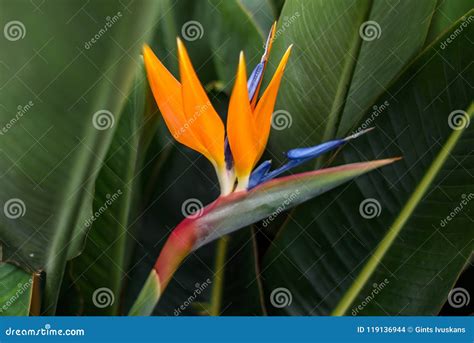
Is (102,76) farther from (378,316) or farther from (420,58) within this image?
(378,316)

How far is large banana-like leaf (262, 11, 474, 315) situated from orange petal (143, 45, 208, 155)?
30 cm

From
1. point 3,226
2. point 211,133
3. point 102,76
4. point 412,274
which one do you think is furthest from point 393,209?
point 3,226

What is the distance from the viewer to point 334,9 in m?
1.48

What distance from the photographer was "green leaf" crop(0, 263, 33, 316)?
1470mm

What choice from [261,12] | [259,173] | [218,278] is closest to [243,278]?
[218,278]

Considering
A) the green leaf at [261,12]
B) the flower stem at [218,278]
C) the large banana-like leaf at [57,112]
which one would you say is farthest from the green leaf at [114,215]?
the green leaf at [261,12]

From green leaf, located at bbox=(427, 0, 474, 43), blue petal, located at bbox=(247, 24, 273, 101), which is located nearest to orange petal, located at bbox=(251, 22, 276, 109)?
blue petal, located at bbox=(247, 24, 273, 101)

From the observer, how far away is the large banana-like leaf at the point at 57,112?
1.48 m

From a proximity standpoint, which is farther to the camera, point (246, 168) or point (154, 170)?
point (154, 170)

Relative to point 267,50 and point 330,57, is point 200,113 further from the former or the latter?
point 330,57

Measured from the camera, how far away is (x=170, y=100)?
140 cm

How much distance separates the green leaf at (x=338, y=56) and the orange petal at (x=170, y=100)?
21cm

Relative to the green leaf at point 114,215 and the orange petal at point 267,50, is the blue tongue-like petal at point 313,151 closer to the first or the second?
the orange petal at point 267,50
